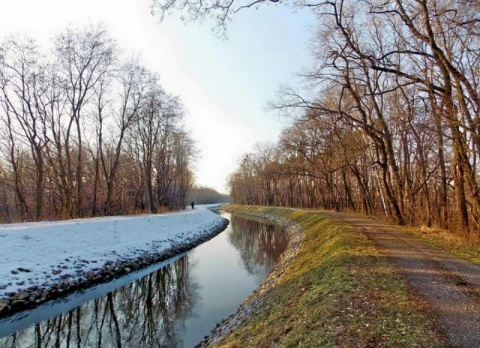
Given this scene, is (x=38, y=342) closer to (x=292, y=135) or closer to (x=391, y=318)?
(x=391, y=318)

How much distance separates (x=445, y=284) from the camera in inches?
251

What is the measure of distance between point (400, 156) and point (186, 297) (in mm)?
18902

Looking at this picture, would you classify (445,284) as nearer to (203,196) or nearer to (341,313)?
(341,313)

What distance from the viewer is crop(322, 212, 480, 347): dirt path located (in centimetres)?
452

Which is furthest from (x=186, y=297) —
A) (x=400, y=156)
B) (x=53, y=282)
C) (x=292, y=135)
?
(x=292, y=135)

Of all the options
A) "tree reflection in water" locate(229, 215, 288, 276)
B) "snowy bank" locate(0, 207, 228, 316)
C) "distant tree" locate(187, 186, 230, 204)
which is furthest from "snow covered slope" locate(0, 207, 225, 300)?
"distant tree" locate(187, 186, 230, 204)

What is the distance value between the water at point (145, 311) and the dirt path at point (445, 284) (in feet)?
17.0

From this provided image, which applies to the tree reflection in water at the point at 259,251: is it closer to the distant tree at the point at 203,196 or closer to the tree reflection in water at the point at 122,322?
the tree reflection in water at the point at 122,322

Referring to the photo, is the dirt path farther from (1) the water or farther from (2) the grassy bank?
(1) the water

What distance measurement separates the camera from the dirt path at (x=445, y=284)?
4.52 metres

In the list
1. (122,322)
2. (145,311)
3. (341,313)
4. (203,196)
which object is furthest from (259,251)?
(203,196)

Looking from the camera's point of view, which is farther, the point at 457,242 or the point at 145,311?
the point at 457,242

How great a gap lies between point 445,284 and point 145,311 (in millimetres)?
8142

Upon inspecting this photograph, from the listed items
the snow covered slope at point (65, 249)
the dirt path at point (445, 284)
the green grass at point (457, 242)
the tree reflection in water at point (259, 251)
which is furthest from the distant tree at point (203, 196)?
the dirt path at point (445, 284)
